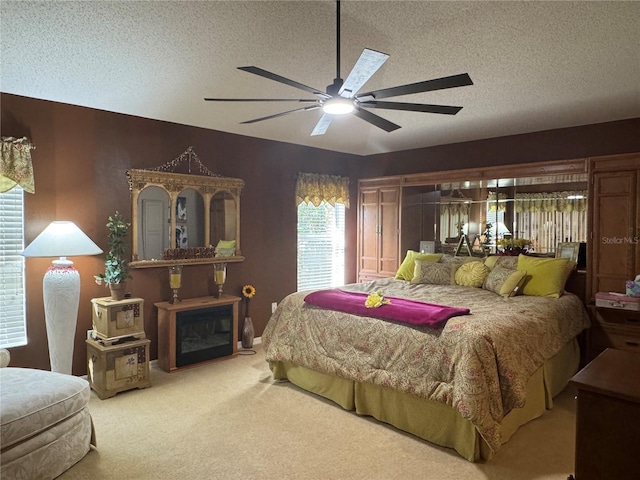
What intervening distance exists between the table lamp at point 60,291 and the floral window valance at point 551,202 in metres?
4.48

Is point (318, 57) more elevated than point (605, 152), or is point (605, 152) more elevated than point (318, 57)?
point (318, 57)

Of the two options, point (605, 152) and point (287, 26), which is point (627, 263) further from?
point (287, 26)

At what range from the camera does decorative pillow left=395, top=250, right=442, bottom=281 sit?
512 centimetres

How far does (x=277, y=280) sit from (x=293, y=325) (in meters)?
1.78

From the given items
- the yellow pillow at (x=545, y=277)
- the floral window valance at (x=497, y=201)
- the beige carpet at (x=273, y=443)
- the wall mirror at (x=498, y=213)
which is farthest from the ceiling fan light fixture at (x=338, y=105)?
the floral window valance at (x=497, y=201)

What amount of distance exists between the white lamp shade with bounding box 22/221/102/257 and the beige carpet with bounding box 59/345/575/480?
4.17ft

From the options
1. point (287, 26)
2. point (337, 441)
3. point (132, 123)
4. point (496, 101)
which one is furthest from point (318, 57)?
point (337, 441)

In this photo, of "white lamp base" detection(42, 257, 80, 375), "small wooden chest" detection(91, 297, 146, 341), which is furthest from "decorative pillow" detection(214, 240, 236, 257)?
"white lamp base" detection(42, 257, 80, 375)

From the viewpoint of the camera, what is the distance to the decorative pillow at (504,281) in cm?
398

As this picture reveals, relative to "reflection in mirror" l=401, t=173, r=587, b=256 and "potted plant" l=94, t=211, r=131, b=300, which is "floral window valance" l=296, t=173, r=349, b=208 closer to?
"reflection in mirror" l=401, t=173, r=587, b=256

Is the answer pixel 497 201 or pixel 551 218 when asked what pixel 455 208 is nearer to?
pixel 497 201

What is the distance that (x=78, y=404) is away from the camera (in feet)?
8.41

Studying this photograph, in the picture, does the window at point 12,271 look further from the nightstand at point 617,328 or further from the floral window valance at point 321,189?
the nightstand at point 617,328

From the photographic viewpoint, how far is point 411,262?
5203 mm
